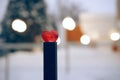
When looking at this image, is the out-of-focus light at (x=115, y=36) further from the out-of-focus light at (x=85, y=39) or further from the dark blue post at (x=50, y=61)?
the dark blue post at (x=50, y=61)

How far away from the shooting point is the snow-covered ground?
1.69 metres

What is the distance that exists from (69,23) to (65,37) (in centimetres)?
10

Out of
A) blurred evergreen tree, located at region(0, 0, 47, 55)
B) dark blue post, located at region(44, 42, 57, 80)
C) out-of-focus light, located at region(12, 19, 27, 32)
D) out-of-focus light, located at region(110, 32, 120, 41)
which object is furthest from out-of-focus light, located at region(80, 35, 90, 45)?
dark blue post, located at region(44, 42, 57, 80)

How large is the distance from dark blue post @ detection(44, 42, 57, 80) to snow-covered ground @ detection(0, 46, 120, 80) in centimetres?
95

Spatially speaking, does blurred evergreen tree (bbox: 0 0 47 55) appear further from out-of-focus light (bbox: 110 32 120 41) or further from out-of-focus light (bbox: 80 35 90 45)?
out-of-focus light (bbox: 110 32 120 41)

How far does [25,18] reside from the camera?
5.71 feet

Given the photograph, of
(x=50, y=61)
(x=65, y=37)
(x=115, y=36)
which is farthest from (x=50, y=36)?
(x=115, y=36)

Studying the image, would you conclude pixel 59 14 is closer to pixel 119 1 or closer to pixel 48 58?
pixel 119 1

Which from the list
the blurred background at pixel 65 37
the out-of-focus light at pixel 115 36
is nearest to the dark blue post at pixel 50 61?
the blurred background at pixel 65 37

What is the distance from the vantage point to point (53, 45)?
0.73 metres

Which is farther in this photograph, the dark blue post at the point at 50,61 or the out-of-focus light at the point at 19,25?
the out-of-focus light at the point at 19,25

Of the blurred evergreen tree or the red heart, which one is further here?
the blurred evergreen tree

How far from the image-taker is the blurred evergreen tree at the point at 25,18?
1735 millimetres

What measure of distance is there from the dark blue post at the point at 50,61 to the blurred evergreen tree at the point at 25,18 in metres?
1.02
